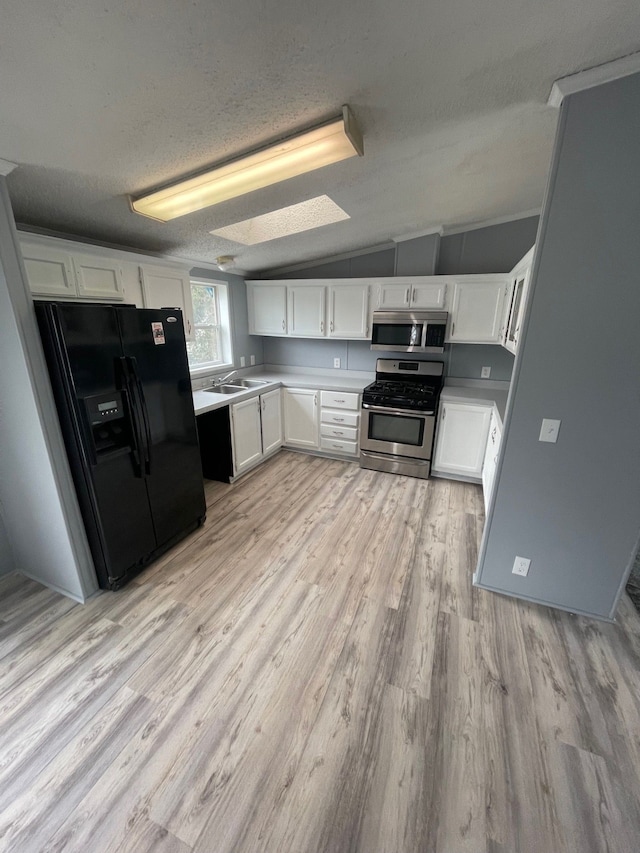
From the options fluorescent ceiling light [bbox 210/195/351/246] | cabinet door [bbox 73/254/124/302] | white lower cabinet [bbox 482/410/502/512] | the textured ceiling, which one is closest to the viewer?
the textured ceiling

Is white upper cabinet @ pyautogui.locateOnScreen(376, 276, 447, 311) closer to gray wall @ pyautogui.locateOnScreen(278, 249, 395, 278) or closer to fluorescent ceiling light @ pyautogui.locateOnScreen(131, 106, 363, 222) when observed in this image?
gray wall @ pyautogui.locateOnScreen(278, 249, 395, 278)

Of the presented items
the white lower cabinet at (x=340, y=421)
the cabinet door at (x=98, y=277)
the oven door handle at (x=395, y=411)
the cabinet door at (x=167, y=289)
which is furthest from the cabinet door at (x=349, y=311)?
the cabinet door at (x=98, y=277)

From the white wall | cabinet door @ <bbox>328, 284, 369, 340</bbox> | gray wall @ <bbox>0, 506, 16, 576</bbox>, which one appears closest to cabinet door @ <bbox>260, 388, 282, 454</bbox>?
cabinet door @ <bbox>328, 284, 369, 340</bbox>

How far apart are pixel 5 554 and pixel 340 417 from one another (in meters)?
3.00

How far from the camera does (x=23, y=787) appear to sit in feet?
4.11

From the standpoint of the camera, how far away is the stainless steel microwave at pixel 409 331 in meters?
3.40

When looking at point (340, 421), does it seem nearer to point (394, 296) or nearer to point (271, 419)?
point (271, 419)

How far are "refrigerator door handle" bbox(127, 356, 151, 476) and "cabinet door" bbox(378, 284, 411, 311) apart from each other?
2.57 meters

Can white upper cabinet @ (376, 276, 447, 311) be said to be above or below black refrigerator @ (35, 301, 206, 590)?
above

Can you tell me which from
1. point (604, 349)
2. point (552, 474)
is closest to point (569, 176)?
point (604, 349)

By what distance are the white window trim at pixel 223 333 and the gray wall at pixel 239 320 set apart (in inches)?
1.8

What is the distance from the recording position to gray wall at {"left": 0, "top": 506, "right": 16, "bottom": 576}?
7.27 feet

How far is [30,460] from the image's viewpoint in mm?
1887

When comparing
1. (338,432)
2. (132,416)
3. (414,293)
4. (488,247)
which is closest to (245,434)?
(338,432)
